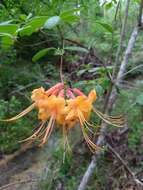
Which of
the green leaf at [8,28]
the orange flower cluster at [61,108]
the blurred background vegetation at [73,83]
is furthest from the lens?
the blurred background vegetation at [73,83]

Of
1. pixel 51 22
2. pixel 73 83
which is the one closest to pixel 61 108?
pixel 51 22

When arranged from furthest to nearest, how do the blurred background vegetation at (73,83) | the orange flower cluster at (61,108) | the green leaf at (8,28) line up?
the blurred background vegetation at (73,83), the green leaf at (8,28), the orange flower cluster at (61,108)

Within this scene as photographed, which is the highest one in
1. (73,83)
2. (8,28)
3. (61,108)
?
(8,28)

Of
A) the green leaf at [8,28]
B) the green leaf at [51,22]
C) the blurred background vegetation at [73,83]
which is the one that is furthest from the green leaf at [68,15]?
the blurred background vegetation at [73,83]

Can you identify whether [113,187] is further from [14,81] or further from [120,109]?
[14,81]

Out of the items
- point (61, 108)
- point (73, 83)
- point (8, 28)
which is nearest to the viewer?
point (61, 108)

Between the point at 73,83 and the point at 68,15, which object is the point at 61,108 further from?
the point at 73,83

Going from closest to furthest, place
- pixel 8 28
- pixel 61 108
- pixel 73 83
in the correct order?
pixel 61 108 → pixel 8 28 → pixel 73 83

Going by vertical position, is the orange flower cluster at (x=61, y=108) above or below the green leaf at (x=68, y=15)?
below

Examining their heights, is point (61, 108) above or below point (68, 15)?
below

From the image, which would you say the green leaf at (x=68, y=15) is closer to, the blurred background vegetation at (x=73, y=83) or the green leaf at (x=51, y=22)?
the green leaf at (x=51, y=22)

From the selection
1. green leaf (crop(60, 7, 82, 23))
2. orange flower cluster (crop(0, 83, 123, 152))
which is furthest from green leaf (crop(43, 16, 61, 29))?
orange flower cluster (crop(0, 83, 123, 152))
